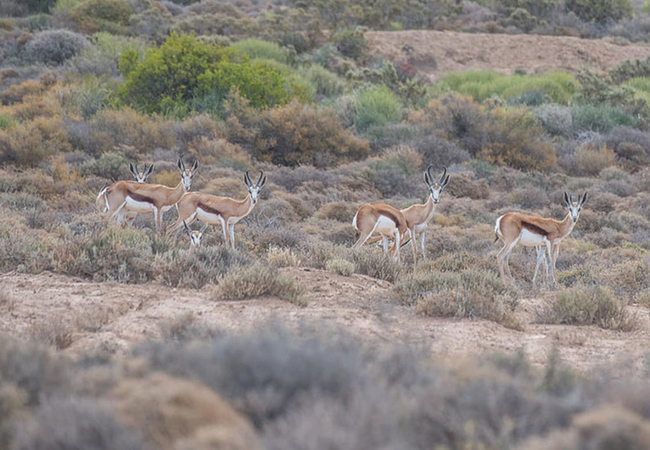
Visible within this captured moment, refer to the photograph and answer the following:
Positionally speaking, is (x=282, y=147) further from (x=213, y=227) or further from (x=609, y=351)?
(x=609, y=351)

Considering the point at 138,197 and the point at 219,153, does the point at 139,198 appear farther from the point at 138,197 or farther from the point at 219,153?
the point at 219,153

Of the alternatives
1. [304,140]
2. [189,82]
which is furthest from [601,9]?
[304,140]

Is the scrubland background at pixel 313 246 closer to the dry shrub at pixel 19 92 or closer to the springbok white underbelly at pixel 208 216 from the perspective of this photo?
the dry shrub at pixel 19 92

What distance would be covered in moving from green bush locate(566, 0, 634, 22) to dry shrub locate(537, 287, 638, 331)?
45411 mm

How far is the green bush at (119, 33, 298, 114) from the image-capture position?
26.8 metres

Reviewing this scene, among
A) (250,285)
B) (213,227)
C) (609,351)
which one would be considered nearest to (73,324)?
(250,285)

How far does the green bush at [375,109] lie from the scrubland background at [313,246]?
9 centimetres

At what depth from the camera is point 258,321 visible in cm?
745

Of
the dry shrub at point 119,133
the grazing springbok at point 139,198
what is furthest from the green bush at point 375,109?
the grazing springbok at point 139,198

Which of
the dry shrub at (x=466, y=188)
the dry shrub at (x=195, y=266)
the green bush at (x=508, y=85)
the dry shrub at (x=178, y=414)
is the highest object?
the dry shrub at (x=178, y=414)

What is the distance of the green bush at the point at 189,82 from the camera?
26797mm

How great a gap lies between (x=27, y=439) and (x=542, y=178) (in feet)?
68.6

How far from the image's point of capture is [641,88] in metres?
35.2

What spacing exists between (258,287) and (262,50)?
28.3 metres
